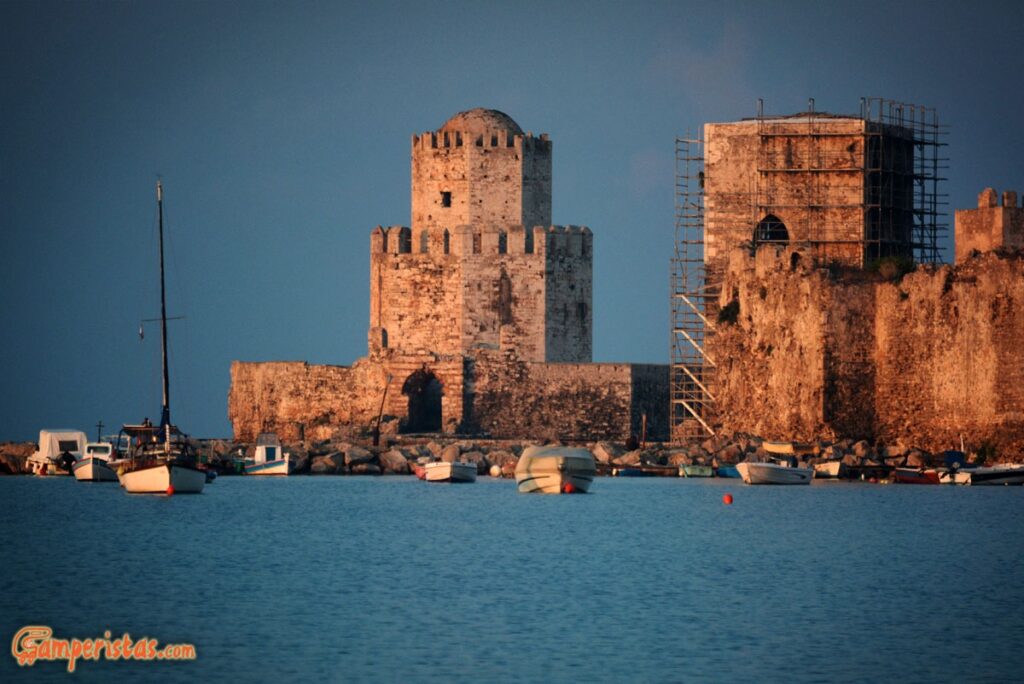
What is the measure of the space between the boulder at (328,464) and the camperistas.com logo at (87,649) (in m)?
31.8

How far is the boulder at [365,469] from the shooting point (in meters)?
54.4

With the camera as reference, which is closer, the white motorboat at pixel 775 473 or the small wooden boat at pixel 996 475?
the small wooden boat at pixel 996 475

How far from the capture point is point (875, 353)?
4650cm

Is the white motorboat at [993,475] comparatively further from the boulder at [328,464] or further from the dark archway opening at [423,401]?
the dark archway opening at [423,401]

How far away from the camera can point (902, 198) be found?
54.9 meters

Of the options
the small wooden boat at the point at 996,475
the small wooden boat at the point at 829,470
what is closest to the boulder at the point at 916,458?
the small wooden boat at the point at 829,470

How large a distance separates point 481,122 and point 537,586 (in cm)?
3326

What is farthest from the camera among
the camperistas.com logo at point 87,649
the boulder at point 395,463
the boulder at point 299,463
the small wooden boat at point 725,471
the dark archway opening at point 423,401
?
the dark archway opening at point 423,401

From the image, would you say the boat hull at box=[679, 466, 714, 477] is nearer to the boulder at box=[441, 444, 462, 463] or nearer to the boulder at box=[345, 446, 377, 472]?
the boulder at box=[441, 444, 462, 463]

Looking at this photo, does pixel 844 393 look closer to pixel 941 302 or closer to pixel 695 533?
pixel 941 302

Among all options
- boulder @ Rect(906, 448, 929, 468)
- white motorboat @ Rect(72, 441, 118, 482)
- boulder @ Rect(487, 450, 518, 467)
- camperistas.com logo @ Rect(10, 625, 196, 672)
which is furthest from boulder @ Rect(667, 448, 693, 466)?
camperistas.com logo @ Rect(10, 625, 196, 672)

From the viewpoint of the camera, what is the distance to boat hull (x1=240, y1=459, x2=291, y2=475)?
54188 millimetres

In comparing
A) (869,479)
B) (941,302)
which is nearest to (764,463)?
(869,479)

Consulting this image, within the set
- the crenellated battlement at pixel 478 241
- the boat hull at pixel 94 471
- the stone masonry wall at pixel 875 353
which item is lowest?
the boat hull at pixel 94 471
